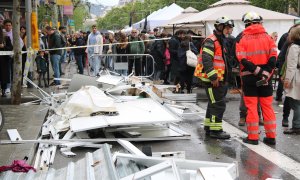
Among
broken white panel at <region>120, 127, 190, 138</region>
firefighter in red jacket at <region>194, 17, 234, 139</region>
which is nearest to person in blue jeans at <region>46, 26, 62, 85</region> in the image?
broken white panel at <region>120, 127, 190, 138</region>

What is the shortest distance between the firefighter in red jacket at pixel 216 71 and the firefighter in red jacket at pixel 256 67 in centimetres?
44

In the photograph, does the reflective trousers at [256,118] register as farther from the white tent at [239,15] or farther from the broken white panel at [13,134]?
the white tent at [239,15]

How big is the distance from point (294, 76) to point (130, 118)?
291 centimetres

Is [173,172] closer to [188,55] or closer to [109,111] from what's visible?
[109,111]

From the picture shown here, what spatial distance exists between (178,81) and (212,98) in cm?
624

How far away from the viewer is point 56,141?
687 cm

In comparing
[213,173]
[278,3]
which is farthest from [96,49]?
[278,3]

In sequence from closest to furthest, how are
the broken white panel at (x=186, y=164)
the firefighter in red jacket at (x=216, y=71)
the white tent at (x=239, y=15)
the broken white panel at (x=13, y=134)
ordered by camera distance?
the broken white panel at (x=186, y=164) < the broken white panel at (x=13, y=134) < the firefighter in red jacket at (x=216, y=71) < the white tent at (x=239, y=15)

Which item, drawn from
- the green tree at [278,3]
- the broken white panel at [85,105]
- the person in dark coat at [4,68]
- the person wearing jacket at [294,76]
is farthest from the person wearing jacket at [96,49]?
the green tree at [278,3]

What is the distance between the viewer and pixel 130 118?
742 cm

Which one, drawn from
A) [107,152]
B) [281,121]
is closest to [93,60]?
[281,121]

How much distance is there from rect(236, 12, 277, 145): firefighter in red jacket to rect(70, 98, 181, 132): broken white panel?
1139 mm

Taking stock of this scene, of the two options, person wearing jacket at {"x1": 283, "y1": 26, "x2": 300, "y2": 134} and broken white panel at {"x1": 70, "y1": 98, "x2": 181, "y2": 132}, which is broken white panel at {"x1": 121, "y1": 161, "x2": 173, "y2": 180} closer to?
broken white panel at {"x1": 70, "y1": 98, "x2": 181, "y2": 132}

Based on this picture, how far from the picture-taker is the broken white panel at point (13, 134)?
23.4 feet
